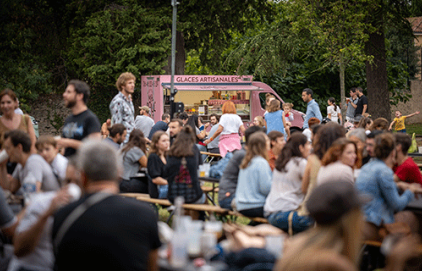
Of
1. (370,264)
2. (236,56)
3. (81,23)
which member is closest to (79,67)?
(81,23)

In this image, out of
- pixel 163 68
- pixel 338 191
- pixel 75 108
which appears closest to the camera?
pixel 338 191

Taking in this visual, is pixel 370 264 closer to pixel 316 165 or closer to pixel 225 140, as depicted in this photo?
pixel 316 165

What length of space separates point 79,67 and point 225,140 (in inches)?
547

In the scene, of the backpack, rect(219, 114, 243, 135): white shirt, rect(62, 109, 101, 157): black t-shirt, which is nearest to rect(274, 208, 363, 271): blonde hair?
rect(62, 109, 101, 157): black t-shirt

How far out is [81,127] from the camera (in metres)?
5.63

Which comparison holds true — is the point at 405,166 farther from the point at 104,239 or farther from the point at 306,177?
the point at 104,239

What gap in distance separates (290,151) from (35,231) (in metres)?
3.02

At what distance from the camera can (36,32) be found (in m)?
25.0

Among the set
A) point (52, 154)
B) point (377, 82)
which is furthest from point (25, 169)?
point (377, 82)

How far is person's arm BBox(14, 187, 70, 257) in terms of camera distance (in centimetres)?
330

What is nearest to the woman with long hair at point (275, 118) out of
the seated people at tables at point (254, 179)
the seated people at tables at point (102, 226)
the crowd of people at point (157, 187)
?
the crowd of people at point (157, 187)

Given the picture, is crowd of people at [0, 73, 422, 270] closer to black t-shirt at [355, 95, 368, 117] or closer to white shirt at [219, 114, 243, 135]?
white shirt at [219, 114, 243, 135]

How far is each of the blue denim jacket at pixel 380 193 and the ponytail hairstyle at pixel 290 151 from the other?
826 mm

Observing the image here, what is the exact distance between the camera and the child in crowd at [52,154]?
5.34 meters
